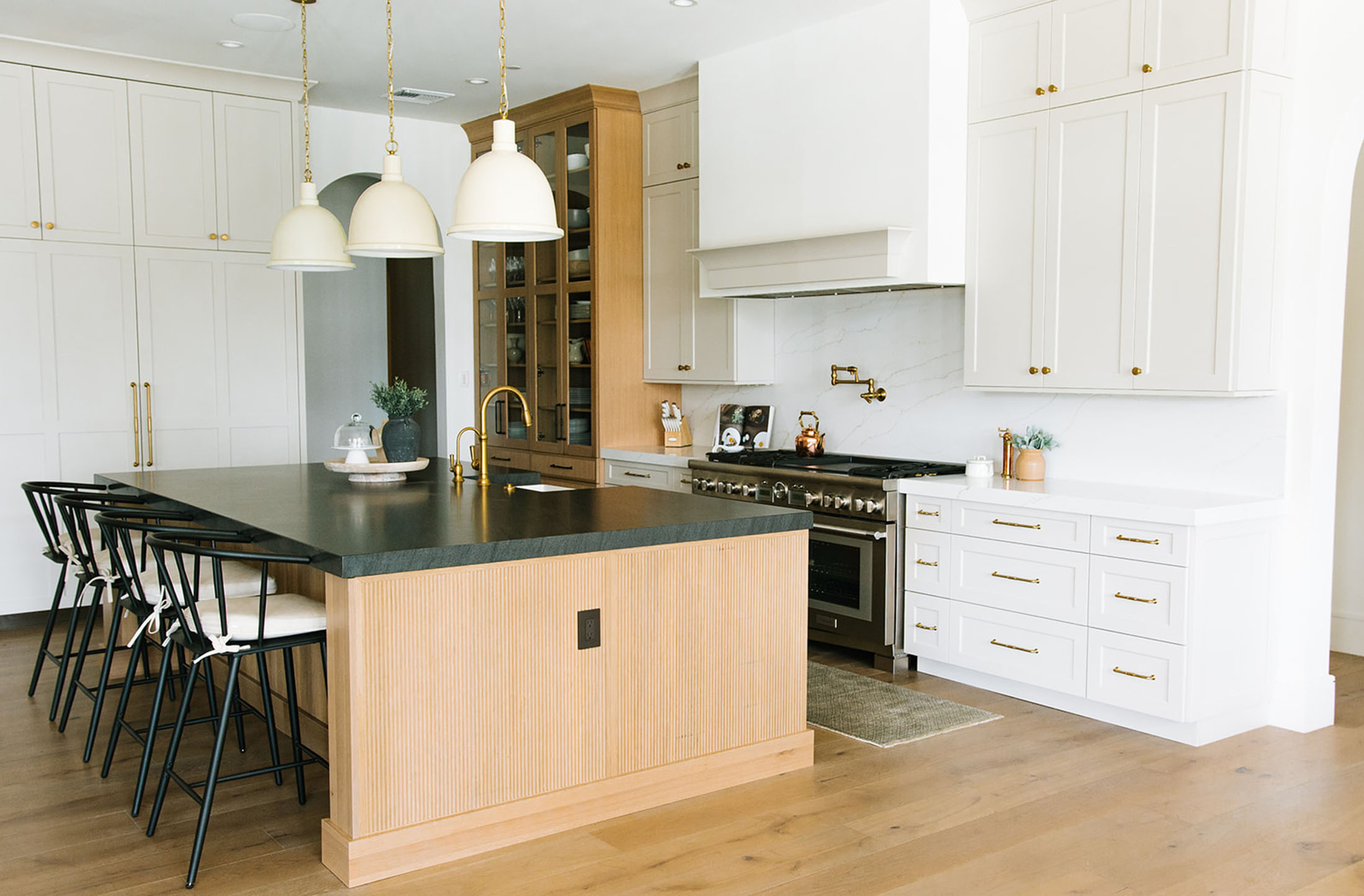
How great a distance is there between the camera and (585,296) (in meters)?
6.36

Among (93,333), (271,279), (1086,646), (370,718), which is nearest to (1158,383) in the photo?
(1086,646)

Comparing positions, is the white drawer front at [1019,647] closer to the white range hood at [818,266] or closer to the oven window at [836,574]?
the oven window at [836,574]

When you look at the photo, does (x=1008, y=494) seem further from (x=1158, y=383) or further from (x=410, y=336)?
(x=410, y=336)

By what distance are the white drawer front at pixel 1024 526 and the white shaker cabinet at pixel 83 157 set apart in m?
4.40

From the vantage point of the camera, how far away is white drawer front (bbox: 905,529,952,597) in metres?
4.49

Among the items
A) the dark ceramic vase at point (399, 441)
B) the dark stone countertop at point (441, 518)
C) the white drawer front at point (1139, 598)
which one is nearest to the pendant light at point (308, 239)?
the dark ceramic vase at point (399, 441)

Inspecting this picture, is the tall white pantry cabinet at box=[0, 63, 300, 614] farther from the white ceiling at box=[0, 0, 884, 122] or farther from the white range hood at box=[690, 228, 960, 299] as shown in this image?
the white range hood at box=[690, 228, 960, 299]

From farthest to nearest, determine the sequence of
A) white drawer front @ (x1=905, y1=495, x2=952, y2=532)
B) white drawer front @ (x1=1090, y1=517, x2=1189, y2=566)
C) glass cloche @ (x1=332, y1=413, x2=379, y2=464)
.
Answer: white drawer front @ (x1=905, y1=495, x2=952, y2=532) → glass cloche @ (x1=332, y1=413, x2=379, y2=464) → white drawer front @ (x1=1090, y1=517, x2=1189, y2=566)

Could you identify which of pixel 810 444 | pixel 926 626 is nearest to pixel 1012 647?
pixel 926 626

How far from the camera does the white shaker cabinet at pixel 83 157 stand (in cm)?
554

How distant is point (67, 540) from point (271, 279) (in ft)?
7.44

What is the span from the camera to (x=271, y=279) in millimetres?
6199

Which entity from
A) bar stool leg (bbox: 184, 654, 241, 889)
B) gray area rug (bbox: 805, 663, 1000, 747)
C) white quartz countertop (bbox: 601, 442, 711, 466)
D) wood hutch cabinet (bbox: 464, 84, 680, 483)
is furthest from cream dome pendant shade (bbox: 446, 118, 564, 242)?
wood hutch cabinet (bbox: 464, 84, 680, 483)

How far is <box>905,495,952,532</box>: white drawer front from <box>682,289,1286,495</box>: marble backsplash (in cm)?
50
